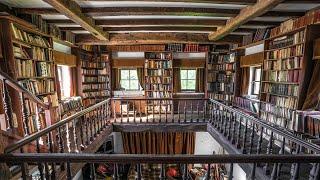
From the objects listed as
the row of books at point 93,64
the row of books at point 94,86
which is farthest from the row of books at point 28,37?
the row of books at point 94,86

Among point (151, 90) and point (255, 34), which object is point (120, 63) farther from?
point (255, 34)

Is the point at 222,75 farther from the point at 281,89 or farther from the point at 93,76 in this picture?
the point at 93,76

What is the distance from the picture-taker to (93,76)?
22.9 ft

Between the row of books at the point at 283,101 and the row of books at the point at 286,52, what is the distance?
83 centimetres

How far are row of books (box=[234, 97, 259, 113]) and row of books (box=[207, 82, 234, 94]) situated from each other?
1.61 feet

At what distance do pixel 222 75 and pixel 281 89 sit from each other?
2.72 m

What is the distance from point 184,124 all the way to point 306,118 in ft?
8.87

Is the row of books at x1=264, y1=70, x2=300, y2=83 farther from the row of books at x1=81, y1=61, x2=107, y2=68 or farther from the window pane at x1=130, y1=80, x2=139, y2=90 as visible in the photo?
the row of books at x1=81, y1=61, x2=107, y2=68

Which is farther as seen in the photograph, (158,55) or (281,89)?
(158,55)

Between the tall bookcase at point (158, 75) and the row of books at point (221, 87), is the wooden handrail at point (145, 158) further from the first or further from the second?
the tall bookcase at point (158, 75)

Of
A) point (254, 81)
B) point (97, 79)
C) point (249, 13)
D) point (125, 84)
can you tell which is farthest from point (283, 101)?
point (97, 79)

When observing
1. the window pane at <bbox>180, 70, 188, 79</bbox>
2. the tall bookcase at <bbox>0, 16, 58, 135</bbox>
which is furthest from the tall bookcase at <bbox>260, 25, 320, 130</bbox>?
the tall bookcase at <bbox>0, 16, 58, 135</bbox>

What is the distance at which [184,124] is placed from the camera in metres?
5.53

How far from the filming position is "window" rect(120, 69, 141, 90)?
24.6 feet
